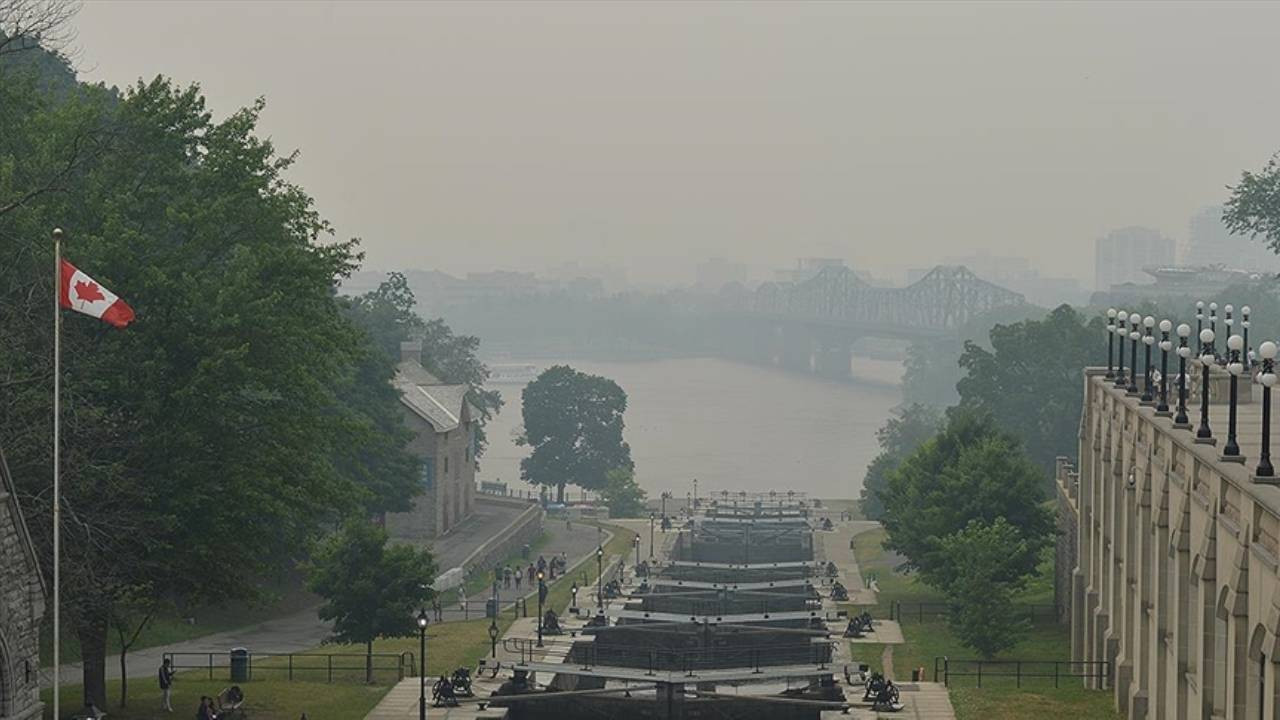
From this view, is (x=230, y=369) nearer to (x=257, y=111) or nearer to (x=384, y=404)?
(x=257, y=111)

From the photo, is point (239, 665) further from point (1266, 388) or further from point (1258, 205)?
point (1258, 205)

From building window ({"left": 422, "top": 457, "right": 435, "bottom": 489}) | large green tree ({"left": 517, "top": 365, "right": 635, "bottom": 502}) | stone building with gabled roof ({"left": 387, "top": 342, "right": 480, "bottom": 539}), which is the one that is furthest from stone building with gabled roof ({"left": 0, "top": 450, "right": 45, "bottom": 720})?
large green tree ({"left": 517, "top": 365, "right": 635, "bottom": 502})

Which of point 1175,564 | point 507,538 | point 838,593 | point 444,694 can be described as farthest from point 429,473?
point 1175,564

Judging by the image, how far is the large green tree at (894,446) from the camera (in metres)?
119

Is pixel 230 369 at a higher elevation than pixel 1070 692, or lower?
higher

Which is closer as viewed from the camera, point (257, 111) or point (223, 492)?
point (223, 492)

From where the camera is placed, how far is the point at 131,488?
139 feet

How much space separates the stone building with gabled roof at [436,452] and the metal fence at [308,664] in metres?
28.6

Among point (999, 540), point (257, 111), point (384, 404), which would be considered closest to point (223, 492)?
point (257, 111)

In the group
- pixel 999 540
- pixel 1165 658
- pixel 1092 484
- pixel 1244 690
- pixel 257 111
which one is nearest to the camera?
pixel 1244 690

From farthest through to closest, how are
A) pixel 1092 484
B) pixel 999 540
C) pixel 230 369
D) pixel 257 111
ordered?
1. pixel 999 540
2. pixel 1092 484
3. pixel 257 111
4. pixel 230 369

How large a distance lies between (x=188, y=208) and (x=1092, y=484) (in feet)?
84.2

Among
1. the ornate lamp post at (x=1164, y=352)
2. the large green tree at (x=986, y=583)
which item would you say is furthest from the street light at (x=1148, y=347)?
the large green tree at (x=986, y=583)

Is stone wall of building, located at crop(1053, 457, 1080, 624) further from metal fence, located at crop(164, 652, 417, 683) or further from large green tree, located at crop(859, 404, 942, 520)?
large green tree, located at crop(859, 404, 942, 520)
